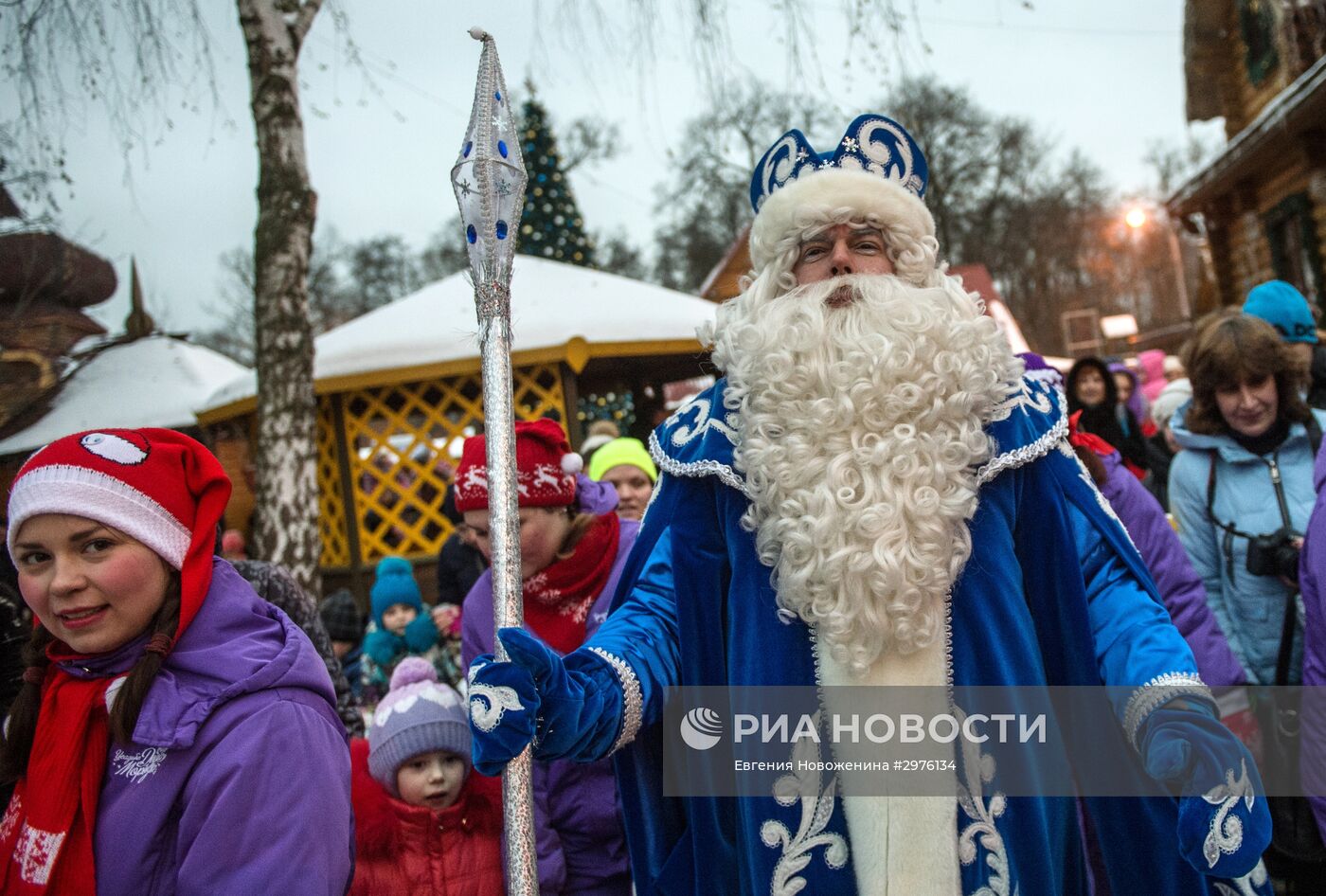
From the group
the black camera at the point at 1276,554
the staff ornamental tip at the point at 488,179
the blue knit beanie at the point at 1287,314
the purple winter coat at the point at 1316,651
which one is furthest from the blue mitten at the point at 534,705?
the blue knit beanie at the point at 1287,314

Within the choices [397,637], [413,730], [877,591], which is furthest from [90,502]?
[397,637]

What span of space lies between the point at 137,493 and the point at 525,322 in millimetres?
7433

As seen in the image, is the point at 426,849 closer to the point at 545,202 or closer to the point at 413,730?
the point at 413,730

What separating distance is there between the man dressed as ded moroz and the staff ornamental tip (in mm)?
503

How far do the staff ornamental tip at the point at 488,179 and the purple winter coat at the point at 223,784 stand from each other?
82 cm

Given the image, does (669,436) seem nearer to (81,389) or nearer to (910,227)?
(910,227)

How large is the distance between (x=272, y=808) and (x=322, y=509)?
29.3 feet

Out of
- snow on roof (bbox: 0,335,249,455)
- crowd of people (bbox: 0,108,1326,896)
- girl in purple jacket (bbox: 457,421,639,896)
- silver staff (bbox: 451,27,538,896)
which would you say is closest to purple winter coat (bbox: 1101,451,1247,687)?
crowd of people (bbox: 0,108,1326,896)

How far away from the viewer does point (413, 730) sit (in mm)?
2398

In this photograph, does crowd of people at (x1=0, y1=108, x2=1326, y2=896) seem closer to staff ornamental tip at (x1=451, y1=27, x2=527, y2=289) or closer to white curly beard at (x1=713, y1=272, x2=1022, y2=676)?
white curly beard at (x1=713, y1=272, x2=1022, y2=676)

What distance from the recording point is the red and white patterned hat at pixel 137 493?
5.26 ft

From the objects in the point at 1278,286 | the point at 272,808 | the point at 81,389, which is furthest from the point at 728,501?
the point at 81,389

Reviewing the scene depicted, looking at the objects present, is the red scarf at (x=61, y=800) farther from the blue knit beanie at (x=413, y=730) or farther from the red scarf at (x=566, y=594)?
the red scarf at (x=566, y=594)

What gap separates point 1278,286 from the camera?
3770 mm
